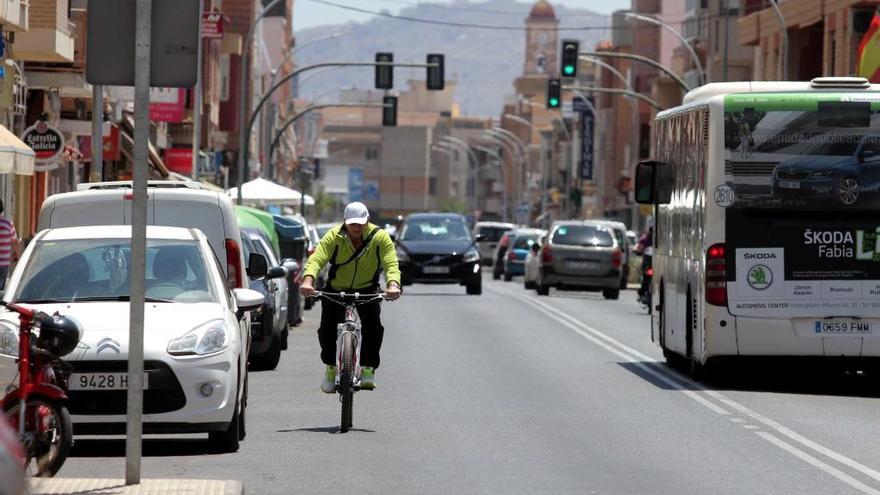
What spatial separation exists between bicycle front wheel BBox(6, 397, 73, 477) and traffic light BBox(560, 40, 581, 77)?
3803 centimetres

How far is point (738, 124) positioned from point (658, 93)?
84714 mm

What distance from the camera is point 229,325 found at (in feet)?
46.8

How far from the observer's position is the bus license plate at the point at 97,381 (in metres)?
13.6

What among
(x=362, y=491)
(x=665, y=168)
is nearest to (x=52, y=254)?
(x=362, y=491)

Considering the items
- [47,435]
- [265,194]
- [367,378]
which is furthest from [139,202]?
[265,194]

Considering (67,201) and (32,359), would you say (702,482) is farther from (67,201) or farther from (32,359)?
(67,201)

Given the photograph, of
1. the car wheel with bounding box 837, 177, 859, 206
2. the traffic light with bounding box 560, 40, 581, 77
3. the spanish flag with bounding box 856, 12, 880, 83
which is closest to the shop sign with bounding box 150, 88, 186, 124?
the traffic light with bounding box 560, 40, 581, 77

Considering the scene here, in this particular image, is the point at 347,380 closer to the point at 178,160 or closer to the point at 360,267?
the point at 360,267

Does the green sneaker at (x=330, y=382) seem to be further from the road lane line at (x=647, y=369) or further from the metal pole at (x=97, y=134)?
the metal pole at (x=97, y=134)

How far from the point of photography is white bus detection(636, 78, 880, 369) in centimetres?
2050

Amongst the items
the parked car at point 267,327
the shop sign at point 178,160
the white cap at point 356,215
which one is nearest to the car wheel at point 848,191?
the parked car at point 267,327

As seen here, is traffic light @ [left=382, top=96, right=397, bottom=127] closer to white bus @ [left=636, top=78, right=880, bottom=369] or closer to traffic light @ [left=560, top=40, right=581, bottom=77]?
traffic light @ [left=560, top=40, right=581, bottom=77]

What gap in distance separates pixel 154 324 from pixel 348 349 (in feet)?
7.19

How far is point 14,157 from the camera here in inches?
1094
